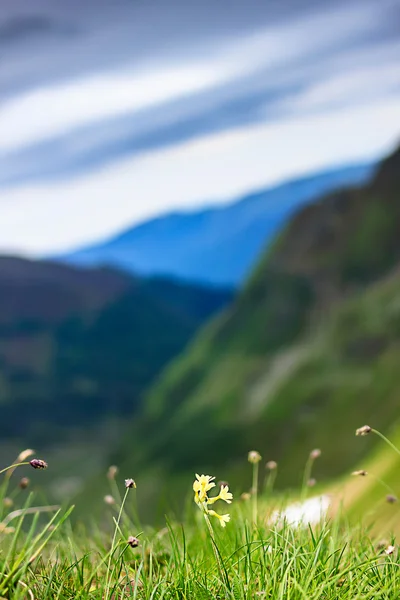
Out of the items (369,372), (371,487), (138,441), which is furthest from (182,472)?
(371,487)

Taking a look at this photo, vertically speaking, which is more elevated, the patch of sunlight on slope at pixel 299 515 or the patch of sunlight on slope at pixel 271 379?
the patch of sunlight on slope at pixel 271 379

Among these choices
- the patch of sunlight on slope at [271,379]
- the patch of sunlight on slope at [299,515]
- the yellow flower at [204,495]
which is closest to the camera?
the yellow flower at [204,495]

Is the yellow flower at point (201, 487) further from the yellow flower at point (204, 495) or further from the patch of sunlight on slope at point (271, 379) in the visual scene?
the patch of sunlight on slope at point (271, 379)

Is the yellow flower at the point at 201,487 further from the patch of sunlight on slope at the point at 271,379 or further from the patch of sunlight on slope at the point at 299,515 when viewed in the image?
the patch of sunlight on slope at the point at 271,379

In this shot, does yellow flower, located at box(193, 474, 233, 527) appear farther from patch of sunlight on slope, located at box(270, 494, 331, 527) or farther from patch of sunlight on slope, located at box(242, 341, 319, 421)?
patch of sunlight on slope, located at box(242, 341, 319, 421)

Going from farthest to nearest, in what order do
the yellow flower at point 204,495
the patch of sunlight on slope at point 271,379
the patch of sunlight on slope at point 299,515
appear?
the patch of sunlight on slope at point 271,379 < the patch of sunlight on slope at point 299,515 < the yellow flower at point 204,495

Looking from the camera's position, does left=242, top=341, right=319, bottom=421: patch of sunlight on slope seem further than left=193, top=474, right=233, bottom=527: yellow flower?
Yes

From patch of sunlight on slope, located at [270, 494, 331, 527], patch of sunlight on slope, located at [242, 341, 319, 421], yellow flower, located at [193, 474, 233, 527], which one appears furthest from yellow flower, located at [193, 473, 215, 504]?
patch of sunlight on slope, located at [242, 341, 319, 421]

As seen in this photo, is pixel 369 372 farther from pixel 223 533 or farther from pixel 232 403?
pixel 223 533

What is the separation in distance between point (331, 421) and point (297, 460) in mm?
13492

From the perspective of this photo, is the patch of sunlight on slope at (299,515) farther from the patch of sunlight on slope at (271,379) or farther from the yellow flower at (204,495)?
the patch of sunlight on slope at (271,379)

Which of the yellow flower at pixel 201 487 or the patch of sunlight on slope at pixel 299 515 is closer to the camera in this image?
the yellow flower at pixel 201 487

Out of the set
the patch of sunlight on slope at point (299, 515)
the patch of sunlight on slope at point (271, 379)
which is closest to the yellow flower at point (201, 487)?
the patch of sunlight on slope at point (299, 515)

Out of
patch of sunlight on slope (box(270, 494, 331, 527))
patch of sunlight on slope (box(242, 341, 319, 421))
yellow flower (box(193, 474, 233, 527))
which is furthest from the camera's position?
patch of sunlight on slope (box(242, 341, 319, 421))
